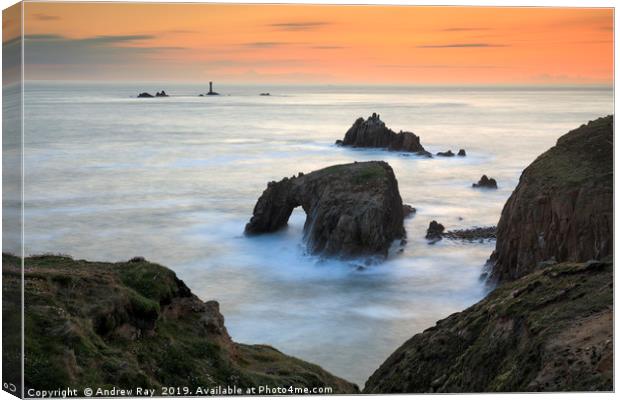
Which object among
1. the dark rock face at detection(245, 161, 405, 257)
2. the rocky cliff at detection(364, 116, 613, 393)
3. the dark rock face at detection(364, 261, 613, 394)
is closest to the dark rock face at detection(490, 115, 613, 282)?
the rocky cliff at detection(364, 116, 613, 393)

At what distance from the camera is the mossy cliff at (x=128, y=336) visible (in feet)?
66.1

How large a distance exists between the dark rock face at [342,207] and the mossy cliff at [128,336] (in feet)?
55.0

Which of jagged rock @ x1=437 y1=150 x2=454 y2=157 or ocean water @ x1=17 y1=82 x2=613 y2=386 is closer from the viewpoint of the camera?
ocean water @ x1=17 y1=82 x2=613 y2=386

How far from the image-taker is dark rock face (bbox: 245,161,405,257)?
145ft

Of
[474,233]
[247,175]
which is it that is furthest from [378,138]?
[247,175]

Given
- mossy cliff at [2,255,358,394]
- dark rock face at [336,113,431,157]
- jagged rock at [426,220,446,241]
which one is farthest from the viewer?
dark rock face at [336,113,431,157]

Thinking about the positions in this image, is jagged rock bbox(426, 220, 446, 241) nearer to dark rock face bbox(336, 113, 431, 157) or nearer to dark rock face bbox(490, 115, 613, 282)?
dark rock face bbox(490, 115, 613, 282)

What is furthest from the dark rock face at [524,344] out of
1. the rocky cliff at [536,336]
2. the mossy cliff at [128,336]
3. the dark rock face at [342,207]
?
the dark rock face at [342,207]

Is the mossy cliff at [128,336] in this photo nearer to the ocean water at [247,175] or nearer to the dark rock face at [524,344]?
the dark rock face at [524,344]

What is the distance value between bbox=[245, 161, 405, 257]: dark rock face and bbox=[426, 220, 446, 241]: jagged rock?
237cm

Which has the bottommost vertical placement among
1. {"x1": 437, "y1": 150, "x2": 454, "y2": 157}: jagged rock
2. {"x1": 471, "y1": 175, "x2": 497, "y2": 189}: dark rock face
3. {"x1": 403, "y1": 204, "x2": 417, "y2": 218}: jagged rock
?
{"x1": 403, "y1": 204, "x2": 417, "y2": 218}: jagged rock

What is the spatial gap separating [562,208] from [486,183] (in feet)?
16.8

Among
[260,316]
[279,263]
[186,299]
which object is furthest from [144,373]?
[279,263]

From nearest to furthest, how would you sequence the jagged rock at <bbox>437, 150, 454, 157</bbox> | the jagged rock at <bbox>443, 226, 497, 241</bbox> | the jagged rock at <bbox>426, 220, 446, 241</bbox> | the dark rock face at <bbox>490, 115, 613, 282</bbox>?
the dark rock face at <bbox>490, 115, 613, 282</bbox> < the jagged rock at <bbox>437, 150, 454, 157</bbox> < the jagged rock at <bbox>443, 226, 497, 241</bbox> < the jagged rock at <bbox>426, 220, 446, 241</bbox>
